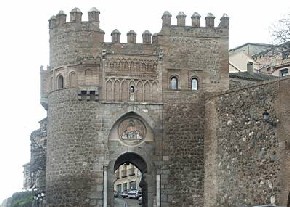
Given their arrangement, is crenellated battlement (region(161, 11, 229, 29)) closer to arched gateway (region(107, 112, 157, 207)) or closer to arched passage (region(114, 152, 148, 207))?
arched gateway (region(107, 112, 157, 207))

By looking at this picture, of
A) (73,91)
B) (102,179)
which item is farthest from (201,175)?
(73,91)

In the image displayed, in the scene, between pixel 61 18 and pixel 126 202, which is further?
pixel 126 202

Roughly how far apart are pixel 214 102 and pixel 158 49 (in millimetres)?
3621

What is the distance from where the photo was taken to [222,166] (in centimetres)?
3800

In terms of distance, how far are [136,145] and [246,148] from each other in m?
5.93

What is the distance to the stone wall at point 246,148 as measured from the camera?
113 ft

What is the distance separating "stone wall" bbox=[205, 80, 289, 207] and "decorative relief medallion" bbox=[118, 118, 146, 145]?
302 centimetres

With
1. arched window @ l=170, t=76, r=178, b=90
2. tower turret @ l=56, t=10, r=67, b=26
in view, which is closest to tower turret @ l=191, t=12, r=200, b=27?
arched window @ l=170, t=76, r=178, b=90

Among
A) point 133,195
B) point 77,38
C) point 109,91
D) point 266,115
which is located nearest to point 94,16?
point 77,38

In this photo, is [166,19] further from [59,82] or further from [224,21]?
[59,82]

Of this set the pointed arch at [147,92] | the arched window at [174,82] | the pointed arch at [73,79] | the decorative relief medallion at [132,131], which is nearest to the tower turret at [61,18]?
the pointed arch at [73,79]

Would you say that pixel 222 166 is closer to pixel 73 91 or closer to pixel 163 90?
pixel 163 90

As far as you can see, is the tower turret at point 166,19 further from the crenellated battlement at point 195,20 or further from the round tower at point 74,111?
the round tower at point 74,111

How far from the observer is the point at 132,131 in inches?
1576
